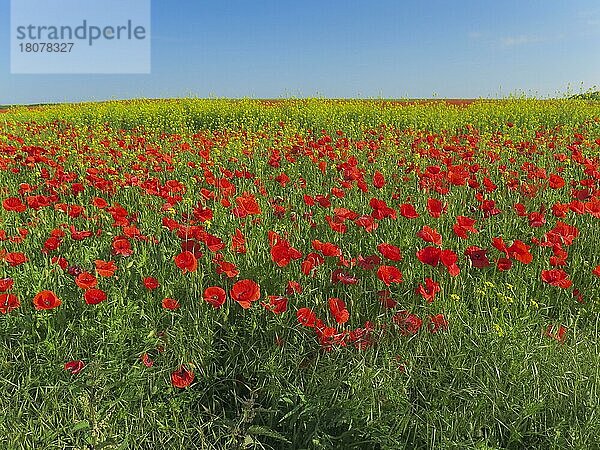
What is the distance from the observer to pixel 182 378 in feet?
7.16

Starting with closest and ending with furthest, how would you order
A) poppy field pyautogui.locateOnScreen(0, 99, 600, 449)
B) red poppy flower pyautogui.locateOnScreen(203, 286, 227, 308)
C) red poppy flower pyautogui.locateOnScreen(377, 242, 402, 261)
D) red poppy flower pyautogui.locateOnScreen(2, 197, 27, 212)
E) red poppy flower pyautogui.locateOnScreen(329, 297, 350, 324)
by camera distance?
poppy field pyautogui.locateOnScreen(0, 99, 600, 449)
red poppy flower pyautogui.locateOnScreen(329, 297, 350, 324)
red poppy flower pyautogui.locateOnScreen(203, 286, 227, 308)
red poppy flower pyautogui.locateOnScreen(377, 242, 402, 261)
red poppy flower pyautogui.locateOnScreen(2, 197, 27, 212)

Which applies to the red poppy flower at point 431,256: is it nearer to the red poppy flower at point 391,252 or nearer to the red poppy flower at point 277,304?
the red poppy flower at point 391,252

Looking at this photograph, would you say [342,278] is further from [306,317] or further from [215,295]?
[215,295]

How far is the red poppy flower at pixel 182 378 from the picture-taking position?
2.16 metres

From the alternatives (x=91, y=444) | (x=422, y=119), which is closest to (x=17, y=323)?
(x=91, y=444)

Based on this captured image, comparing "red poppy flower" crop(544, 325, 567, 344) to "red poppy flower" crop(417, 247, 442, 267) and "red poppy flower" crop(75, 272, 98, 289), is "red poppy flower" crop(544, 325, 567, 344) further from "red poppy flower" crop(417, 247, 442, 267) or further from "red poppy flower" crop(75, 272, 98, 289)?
"red poppy flower" crop(75, 272, 98, 289)

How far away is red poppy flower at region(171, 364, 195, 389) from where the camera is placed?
7.09 feet

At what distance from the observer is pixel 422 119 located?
10.2 m

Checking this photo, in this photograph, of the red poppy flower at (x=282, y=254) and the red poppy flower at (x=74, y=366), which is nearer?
the red poppy flower at (x=74, y=366)

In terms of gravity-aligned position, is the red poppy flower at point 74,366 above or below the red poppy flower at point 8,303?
below

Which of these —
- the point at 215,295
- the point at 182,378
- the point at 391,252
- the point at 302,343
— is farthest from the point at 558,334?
the point at 182,378

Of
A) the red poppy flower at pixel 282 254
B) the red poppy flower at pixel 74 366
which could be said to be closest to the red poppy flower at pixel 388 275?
the red poppy flower at pixel 282 254

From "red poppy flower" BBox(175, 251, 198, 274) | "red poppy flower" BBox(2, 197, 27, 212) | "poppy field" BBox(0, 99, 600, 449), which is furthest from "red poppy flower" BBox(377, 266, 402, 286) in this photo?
"red poppy flower" BBox(2, 197, 27, 212)

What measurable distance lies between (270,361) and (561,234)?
57.0 inches
